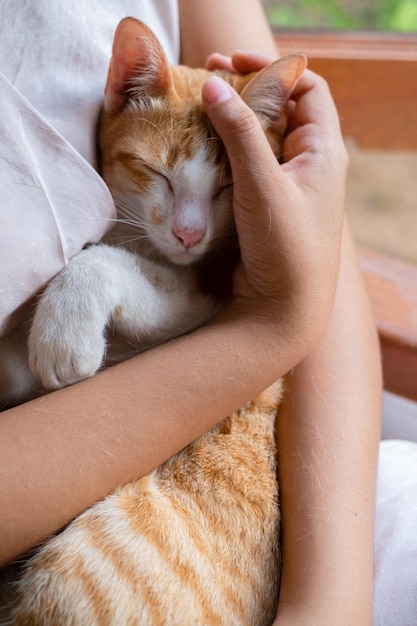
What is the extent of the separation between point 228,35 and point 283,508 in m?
0.84

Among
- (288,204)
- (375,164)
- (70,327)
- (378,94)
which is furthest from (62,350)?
(375,164)

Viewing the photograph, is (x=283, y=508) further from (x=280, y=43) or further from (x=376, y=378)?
(x=280, y=43)

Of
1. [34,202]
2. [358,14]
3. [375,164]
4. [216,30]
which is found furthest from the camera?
[375,164]

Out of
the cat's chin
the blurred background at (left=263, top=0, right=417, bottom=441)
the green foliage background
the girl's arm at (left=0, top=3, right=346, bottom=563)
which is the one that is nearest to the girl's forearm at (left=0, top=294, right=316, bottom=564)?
the girl's arm at (left=0, top=3, right=346, bottom=563)

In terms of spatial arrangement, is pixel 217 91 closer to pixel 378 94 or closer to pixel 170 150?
pixel 170 150

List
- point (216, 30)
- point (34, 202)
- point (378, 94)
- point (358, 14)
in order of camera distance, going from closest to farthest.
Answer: point (34, 202) → point (216, 30) → point (378, 94) → point (358, 14)

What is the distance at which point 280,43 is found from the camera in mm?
1875

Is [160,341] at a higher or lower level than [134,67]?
lower

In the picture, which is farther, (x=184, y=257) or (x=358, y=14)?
(x=358, y=14)

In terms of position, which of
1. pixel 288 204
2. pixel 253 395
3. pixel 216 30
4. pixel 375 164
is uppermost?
pixel 216 30

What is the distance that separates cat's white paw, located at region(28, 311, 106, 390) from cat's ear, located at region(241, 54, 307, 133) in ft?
1.43

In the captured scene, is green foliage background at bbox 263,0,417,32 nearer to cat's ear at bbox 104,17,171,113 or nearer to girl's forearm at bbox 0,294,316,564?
cat's ear at bbox 104,17,171,113

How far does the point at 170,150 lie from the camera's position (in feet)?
3.34

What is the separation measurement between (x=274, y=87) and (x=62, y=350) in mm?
508
